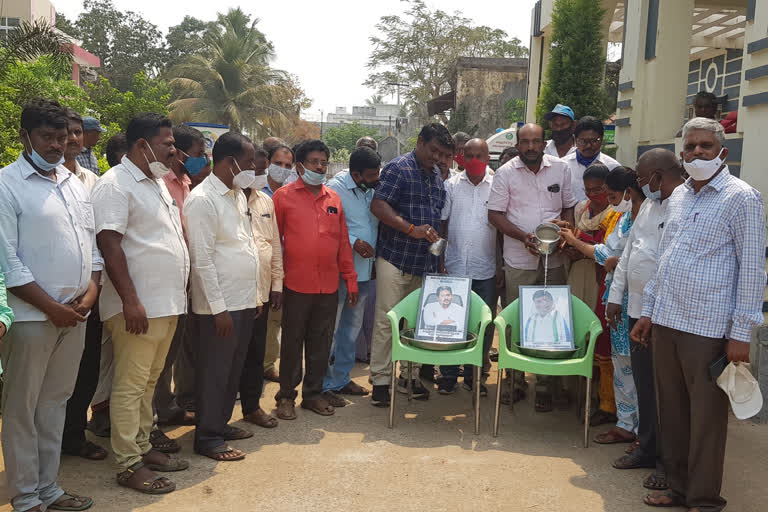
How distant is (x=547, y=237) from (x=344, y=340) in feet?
6.29

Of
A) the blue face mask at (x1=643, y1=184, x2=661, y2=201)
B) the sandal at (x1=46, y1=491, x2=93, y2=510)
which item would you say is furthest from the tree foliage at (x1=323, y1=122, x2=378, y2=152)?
the sandal at (x1=46, y1=491, x2=93, y2=510)

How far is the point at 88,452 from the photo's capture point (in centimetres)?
437

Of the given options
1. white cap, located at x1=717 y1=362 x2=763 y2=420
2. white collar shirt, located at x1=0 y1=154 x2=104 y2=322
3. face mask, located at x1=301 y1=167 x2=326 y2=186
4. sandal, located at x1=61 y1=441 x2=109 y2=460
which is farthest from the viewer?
face mask, located at x1=301 y1=167 x2=326 y2=186

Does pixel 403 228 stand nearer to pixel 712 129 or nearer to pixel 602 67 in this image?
pixel 712 129

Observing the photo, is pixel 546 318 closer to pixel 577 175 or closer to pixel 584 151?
pixel 577 175

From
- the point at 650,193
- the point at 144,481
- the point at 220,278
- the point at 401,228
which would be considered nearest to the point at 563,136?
the point at 401,228

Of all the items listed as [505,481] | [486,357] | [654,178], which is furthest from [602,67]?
[505,481]

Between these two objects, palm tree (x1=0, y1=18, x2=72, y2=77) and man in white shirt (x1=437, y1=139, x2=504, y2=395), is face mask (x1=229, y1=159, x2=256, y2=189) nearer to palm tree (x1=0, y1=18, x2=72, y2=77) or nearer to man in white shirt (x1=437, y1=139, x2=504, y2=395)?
man in white shirt (x1=437, y1=139, x2=504, y2=395)

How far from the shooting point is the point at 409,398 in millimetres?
5742

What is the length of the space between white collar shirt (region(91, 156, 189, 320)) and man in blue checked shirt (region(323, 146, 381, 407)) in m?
1.98

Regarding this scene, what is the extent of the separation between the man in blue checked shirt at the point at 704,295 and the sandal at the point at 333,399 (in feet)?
8.86

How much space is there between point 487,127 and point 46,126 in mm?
25561

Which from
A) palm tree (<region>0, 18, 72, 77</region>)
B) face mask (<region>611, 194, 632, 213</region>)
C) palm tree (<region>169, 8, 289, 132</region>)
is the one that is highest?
palm tree (<region>169, 8, 289, 132</region>)

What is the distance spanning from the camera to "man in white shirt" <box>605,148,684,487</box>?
415cm
